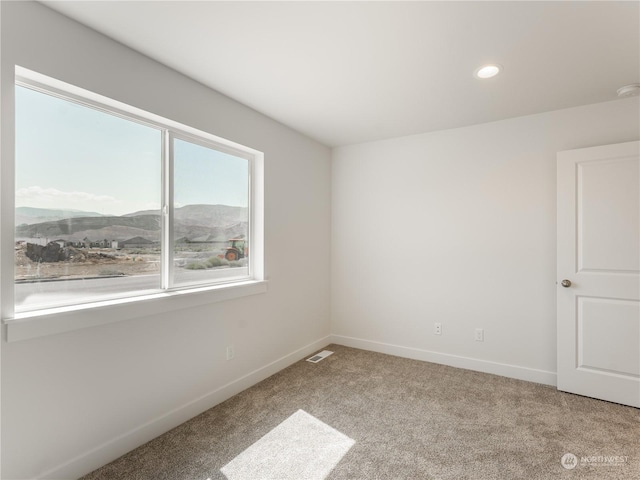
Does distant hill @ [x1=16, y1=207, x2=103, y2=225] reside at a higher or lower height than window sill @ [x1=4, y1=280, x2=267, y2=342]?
higher

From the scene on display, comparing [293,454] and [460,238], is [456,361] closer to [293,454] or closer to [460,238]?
[460,238]

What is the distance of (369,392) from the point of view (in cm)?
275

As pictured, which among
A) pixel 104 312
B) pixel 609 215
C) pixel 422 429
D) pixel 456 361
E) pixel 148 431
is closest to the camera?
pixel 104 312

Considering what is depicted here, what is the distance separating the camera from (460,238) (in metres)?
3.34

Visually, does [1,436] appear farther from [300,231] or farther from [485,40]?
[485,40]

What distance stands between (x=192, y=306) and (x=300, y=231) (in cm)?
151

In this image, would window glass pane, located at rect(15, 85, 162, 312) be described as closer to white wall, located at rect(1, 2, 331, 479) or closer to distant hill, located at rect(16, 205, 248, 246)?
distant hill, located at rect(16, 205, 248, 246)

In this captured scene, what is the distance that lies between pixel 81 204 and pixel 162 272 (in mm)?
662

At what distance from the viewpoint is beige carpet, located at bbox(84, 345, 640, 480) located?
181 centimetres

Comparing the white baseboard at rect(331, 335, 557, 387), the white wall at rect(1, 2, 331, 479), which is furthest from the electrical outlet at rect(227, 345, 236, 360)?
the white baseboard at rect(331, 335, 557, 387)

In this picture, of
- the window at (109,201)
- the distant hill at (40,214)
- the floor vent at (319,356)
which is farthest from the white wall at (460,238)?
the distant hill at (40,214)

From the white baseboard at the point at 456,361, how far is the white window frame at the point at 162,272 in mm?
1545

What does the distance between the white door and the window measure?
292cm

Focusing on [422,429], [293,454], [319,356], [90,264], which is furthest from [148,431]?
[319,356]
